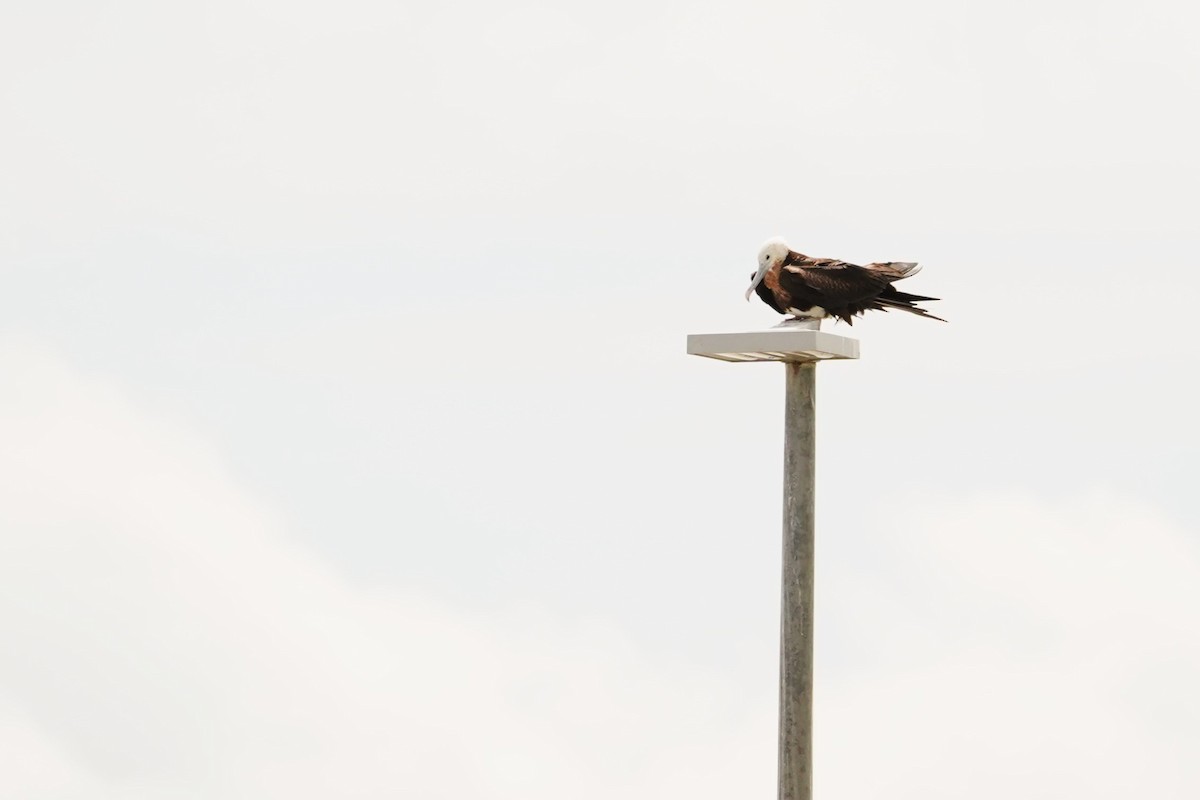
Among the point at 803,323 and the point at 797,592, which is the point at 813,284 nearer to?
the point at 803,323

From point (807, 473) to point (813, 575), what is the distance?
1.51 feet

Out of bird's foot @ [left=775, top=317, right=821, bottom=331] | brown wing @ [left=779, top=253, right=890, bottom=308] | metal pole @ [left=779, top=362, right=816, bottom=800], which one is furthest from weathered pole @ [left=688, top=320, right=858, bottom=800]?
brown wing @ [left=779, top=253, right=890, bottom=308]

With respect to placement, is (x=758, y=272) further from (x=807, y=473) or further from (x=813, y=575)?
(x=813, y=575)

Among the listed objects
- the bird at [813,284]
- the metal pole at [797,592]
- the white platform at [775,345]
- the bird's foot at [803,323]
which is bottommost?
the metal pole at [797,592]

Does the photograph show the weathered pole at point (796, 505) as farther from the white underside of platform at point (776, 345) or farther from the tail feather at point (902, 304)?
the tail feather at point (902, 304)

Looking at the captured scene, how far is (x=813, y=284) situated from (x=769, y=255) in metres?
0.26

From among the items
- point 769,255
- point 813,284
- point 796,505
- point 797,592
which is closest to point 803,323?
point 813,284

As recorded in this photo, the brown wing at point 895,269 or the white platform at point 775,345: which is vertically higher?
the brown wing at point 895,269

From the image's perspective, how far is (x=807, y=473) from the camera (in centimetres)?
658

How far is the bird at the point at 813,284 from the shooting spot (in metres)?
6.85

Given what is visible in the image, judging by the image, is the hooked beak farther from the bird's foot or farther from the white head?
the bird's foot

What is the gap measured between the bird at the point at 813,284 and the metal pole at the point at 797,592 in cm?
39

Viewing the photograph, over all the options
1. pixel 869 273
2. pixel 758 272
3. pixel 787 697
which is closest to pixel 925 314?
pixel 869 273

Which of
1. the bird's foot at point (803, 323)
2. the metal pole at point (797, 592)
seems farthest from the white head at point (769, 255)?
the metal pole at point (797, 592)
